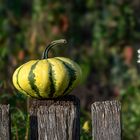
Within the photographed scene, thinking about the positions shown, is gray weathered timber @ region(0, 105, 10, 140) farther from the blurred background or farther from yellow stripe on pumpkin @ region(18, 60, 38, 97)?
the blurred background

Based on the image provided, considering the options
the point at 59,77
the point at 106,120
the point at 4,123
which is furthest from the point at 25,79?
the point at 106,120

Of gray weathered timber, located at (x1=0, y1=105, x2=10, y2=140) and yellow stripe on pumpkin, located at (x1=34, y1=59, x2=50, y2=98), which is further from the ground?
yellow stripe on pumpkin, located at (x1=34, y1=59, x2=50, y2=98)

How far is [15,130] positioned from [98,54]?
4.72m

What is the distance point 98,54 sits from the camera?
329 inches

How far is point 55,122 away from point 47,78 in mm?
231

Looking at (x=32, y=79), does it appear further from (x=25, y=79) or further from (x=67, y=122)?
(x=67, y=122)

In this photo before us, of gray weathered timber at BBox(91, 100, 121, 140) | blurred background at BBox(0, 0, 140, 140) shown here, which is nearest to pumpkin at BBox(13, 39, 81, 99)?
gray weathered timber at BBox(91, 100, 121, 140)

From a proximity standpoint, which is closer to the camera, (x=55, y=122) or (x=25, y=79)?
(x=55, y=122)

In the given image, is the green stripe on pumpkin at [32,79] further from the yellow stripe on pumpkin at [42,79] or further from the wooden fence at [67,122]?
the wooden fence at [67,122]

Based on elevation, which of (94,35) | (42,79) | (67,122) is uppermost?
(94,35)

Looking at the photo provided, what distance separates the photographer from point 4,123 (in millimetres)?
3086

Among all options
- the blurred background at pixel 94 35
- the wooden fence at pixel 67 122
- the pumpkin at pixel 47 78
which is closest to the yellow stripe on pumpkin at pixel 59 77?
the pumpkin at pixel 47 78

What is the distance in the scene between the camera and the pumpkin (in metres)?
3.24

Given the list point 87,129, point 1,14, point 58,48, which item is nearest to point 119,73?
point 58,48
